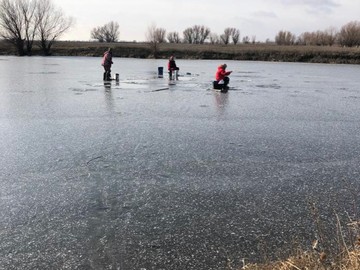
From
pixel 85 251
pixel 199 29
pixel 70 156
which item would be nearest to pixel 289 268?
pixel 85 251

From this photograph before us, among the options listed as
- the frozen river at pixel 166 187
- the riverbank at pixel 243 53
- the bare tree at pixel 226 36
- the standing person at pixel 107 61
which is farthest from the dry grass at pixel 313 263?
the bare tree at pixel 226 36

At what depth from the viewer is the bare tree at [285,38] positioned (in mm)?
80631

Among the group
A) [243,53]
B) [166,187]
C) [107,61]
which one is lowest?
[166,187]

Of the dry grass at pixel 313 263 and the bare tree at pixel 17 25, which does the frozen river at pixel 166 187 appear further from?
the bare tree at pixel 17 25

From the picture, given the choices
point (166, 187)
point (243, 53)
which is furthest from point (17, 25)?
point (166, 187)

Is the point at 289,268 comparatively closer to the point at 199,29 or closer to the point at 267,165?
the point at 267,165

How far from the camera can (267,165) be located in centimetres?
590

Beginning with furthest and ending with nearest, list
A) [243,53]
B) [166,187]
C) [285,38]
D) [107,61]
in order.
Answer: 1. [285,38]
2. [243,53]
3. [107,61]
4. [166,187]

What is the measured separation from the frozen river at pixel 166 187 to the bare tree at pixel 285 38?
7538 centimetres

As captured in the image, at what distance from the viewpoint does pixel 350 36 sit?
64.8 m

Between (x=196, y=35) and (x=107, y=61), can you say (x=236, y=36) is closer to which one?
(x=196, y=35)

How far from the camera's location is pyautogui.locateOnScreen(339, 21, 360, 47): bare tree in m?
64.4

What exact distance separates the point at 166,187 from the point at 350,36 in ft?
225

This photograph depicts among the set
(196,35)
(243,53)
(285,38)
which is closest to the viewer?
(243,53)
